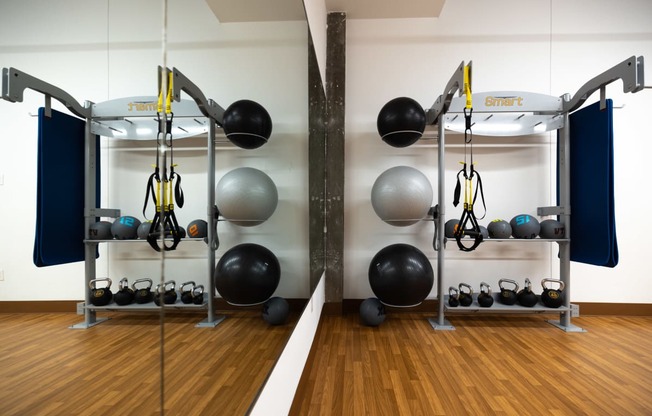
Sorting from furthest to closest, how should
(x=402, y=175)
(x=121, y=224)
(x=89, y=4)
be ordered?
(x=402, y=175) < (x=121, y=224) < (x=89, y=4)

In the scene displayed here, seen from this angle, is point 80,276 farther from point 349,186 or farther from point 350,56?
point 350,56

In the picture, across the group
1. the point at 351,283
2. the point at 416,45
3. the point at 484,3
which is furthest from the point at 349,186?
the point at 484,3

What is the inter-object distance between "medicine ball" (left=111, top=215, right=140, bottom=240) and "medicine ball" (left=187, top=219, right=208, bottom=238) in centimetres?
29

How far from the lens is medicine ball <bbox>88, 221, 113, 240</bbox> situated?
491 mm

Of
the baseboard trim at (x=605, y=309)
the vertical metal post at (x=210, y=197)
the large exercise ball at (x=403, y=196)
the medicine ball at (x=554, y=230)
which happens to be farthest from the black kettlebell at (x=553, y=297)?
the vertical metal post at (x=210, y=197)

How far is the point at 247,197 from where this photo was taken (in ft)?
5.93

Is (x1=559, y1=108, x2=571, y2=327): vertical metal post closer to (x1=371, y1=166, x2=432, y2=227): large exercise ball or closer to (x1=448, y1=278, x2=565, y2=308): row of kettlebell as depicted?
(x1=448, y1=278, x2=565, y2=308): row of kettlebell

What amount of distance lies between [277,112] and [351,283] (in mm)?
2164

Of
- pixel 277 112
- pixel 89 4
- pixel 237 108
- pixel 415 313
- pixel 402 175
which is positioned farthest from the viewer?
pixel 415 313

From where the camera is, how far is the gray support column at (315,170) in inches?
101

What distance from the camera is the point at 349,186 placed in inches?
143

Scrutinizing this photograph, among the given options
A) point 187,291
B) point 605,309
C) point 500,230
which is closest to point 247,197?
point 187,291

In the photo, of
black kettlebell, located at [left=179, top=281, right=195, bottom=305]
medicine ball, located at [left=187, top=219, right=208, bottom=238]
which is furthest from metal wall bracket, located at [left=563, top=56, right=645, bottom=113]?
black kettlebell, located at [left=179, top=281, right=195, bottom=305]

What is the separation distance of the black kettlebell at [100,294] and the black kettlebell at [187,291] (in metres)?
0.35
